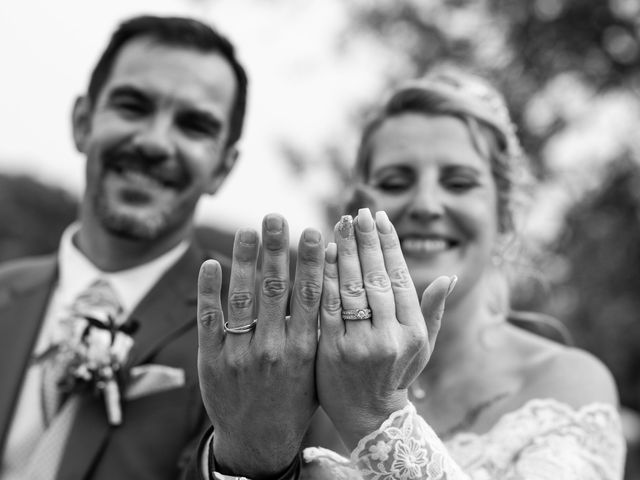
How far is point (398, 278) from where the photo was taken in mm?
2248

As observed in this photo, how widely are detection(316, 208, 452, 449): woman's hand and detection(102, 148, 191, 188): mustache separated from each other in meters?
1.59

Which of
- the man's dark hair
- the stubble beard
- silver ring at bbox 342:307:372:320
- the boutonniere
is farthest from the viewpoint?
Result: the man's dark hair

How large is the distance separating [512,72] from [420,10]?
1.89 metres

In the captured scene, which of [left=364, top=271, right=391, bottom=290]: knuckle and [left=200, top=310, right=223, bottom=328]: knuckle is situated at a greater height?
[left=364, top=271, right=391, bottom=290]: knuckle

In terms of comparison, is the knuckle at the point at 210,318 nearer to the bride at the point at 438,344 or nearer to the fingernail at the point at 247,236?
the bride at the point at 438,344

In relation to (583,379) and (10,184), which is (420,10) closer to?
(583,379)

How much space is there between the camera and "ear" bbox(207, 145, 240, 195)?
394 centimetres

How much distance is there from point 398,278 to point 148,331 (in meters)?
1.53

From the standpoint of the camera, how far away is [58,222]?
117ft

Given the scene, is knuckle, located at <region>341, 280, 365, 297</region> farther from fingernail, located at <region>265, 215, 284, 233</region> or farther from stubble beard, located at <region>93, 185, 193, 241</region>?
stubble beard, located at <region>93, 185, 193, 241</region>

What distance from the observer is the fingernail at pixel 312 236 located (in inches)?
83.4

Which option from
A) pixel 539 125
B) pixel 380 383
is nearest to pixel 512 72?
pixel 539 125

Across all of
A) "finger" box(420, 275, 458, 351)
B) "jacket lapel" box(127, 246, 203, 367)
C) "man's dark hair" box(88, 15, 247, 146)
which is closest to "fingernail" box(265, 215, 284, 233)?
"finger" box(420, 275, 458, 351)

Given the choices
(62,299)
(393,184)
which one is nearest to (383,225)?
(393,184)
